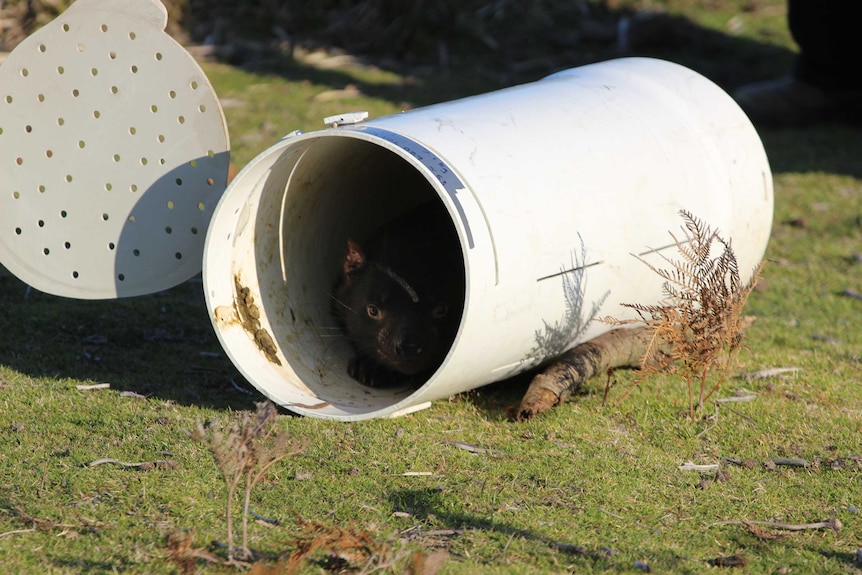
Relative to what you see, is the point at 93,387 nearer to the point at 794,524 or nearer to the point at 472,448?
the point at 472,448

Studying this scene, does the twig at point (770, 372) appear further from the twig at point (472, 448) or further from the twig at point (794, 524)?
the twig at point (472, 448)

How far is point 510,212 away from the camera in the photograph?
12.7ft

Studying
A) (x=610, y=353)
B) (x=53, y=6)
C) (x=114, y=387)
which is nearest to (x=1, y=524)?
(x=114, y=387)

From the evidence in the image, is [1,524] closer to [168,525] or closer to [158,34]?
[168,525]

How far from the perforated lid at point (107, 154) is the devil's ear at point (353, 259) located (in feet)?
2.80

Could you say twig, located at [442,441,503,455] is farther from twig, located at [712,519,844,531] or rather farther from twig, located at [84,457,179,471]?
twig, located at [84,457,179,471]

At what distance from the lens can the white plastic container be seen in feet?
12.6

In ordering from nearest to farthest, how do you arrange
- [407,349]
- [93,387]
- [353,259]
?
1. [93,387]
2. [407,349]
3. [353,259]

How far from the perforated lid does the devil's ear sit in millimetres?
854

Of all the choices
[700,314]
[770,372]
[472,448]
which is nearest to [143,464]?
[472,448]

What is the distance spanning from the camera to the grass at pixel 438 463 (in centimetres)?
319

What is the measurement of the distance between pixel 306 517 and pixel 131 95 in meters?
2.01

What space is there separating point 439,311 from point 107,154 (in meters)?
1.66

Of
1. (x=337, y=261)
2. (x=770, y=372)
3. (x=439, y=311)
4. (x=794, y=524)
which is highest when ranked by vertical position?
(x=337, y=261)
